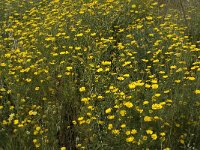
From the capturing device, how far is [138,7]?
20.5 ft

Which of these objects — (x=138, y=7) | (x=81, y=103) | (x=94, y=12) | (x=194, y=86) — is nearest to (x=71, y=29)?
(x=94, y=12)

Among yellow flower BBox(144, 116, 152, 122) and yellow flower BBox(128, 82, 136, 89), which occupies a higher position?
yellow flower BBox(128, 82, 136, 89)

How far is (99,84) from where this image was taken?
3.98 meters

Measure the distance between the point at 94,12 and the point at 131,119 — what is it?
9.67ft

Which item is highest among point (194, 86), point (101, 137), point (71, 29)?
point (71, 29)

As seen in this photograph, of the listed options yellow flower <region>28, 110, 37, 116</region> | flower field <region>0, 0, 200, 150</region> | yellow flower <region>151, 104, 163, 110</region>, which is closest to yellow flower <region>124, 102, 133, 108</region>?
flower field <region>0, 0, 200, 150</region>

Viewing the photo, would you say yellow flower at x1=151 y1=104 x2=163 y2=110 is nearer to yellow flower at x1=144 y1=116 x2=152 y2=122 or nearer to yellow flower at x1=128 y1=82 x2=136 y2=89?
yellow flower at x1=144 y1=116 x2=152 y2=122

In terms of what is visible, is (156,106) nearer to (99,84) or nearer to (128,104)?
(128,104)

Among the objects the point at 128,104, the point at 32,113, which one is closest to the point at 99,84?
the point at 128,104

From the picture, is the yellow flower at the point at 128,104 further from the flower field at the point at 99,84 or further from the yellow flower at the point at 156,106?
the yellow flower at the point at 156,106

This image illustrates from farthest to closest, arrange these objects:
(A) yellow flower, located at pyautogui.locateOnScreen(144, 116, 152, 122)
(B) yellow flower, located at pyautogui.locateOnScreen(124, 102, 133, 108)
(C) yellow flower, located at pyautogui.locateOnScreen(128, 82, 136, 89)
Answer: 1. (C) yellow flower, located at pyautogui.locateOnScreen(128, 82, 136, 89)
2. (B) yellow flower, located at pyautogui.locateOnScreen(124, 102, 133, 108)
3. (A) yellow flower, located at pyautogui.locateOnScreen(144, 116, 152, 122)

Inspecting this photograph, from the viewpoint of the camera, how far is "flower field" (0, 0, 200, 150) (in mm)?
3256

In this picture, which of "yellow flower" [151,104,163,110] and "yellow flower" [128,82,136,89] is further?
"yellow flower" [128,82,136,89]

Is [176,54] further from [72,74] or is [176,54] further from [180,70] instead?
[72,74]
